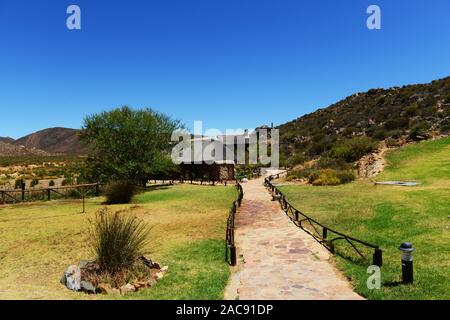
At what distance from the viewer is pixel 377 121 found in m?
54.0

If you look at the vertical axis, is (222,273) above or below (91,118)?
below

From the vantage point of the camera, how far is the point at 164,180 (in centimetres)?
4450

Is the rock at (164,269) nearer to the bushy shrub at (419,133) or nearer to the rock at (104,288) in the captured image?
the rock at (104,288)

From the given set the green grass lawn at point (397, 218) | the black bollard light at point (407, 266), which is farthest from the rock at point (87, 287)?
the black bollard light at point (407, 266)

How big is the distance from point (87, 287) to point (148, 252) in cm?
344

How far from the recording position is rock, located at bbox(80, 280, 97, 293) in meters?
8.34

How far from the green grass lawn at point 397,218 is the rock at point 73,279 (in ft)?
20.2

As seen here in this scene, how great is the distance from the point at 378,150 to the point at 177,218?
25.2 metres

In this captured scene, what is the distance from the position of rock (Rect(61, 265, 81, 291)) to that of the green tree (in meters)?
23.1

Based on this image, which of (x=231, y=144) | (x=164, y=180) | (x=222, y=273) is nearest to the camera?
(x=222, y=273)

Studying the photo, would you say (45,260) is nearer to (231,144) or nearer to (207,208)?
(207,208)

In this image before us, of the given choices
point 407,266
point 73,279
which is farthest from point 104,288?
point 407,266

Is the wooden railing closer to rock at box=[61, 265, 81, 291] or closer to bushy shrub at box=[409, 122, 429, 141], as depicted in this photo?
rock at box=[61, 265, 81, 291]
